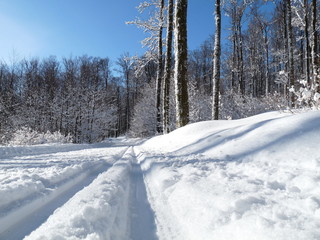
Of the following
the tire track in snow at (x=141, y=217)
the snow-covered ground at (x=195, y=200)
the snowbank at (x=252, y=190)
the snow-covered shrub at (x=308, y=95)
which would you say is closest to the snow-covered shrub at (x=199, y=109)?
the snow-covered shrub at (x=308, y=95)

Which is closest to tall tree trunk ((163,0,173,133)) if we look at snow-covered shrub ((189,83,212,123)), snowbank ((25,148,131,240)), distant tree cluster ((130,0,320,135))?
distant tree cluster ((130,0,320,135))

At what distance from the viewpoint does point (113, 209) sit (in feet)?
5.43

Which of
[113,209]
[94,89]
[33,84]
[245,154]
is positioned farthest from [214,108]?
[33,84]

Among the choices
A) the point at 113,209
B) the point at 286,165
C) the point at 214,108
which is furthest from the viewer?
the point at 214,108

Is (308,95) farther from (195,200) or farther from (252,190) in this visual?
(195,200)

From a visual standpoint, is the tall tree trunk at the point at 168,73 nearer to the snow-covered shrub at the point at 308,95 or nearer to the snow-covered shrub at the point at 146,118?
the snow-covered shrub at the point at 308,95

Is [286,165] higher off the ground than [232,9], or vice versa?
[232,9]

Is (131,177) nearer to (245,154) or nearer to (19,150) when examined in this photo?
(245,154)

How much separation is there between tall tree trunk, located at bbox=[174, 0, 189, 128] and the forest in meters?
0.03

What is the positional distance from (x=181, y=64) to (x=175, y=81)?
24.7 inches

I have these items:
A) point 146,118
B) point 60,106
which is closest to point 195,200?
point 146,118

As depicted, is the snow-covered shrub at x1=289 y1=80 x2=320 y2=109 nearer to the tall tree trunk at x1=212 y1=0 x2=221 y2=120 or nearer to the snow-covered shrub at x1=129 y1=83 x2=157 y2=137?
the tall tree trunk at x1=212 y1=0 x2=221 y2=120

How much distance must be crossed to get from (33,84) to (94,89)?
11.5 meters

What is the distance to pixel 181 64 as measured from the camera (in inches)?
312
